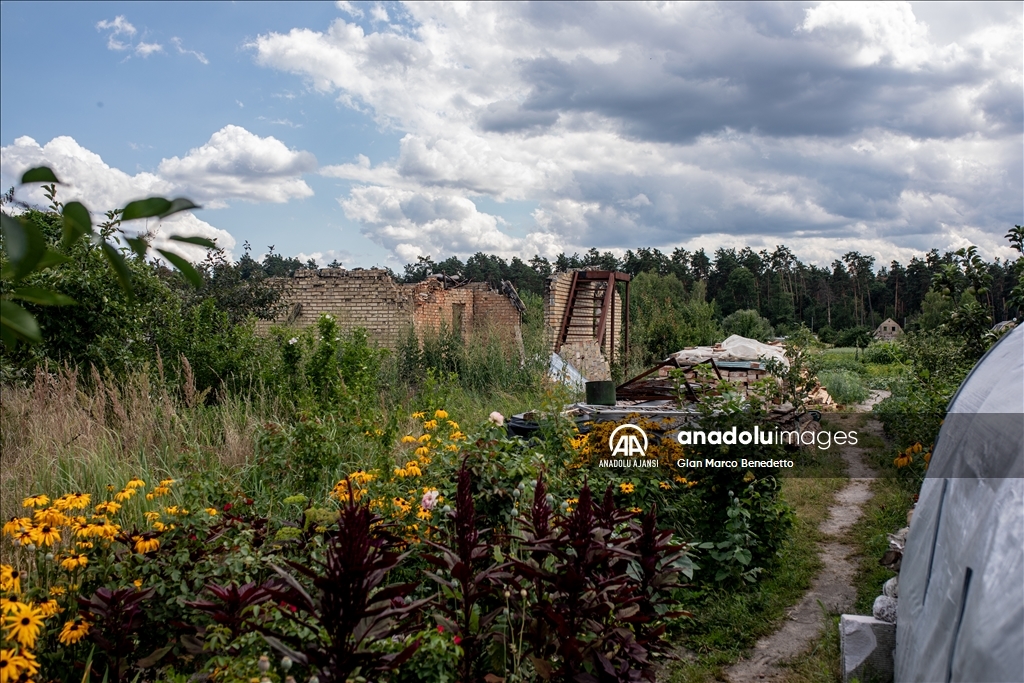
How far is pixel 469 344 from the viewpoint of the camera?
33.8 feet

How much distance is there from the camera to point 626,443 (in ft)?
15.5

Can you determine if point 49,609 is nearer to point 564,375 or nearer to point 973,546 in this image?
point 973,546

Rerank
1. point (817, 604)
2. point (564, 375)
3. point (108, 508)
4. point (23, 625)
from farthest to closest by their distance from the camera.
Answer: point (564, 375) → point (817, 604) → point (108, 508) → point (23, 625)

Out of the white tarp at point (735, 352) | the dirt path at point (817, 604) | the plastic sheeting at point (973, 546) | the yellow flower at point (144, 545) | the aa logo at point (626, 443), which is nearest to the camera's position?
the plastic sheeting at point (973, 546)

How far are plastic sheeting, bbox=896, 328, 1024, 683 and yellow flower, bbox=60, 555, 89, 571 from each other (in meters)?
2.72

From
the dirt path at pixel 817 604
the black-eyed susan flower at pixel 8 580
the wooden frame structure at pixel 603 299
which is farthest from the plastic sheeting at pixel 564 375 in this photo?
the black-eyed susan flower at pixel 8 580

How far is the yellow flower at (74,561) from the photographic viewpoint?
2395 mm

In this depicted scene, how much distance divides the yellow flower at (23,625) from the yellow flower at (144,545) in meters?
0.48

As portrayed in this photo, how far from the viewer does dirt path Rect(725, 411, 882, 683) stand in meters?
3.58

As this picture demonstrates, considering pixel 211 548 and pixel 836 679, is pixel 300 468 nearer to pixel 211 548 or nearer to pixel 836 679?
pixel 211 548

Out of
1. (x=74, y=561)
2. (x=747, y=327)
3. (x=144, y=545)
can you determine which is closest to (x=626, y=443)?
(x=144, y=545)

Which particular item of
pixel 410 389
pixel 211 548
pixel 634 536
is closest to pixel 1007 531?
pixel 634 536

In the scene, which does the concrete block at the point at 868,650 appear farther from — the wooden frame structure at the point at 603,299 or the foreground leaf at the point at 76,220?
the wooden frame structure at the point at 603,299

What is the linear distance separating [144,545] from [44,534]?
0.33 meters
